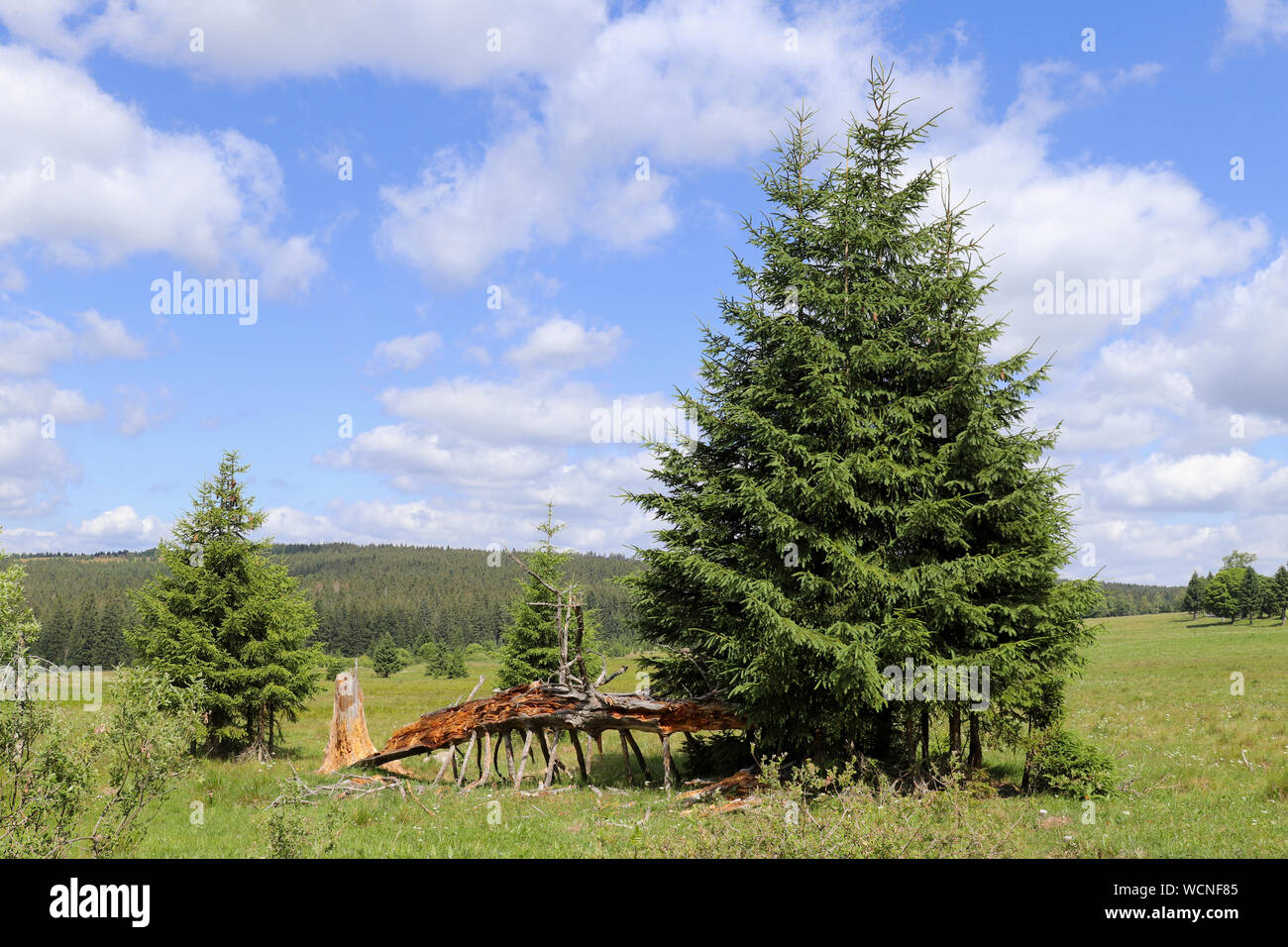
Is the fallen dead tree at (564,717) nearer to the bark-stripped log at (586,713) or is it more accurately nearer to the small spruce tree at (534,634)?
the bark-stripped log at (586,713)

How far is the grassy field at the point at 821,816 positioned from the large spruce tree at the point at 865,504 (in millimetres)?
2439

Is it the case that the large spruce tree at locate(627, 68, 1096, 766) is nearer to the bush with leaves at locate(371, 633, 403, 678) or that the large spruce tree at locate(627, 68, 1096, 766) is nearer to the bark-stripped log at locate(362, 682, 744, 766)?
the bark-stripped log at locate(362, 682, 744, 766)

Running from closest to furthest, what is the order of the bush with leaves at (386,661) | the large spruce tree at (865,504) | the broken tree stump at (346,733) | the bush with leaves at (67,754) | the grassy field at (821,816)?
the bush with leaves at (67,754) < the grassy field at (821,816) < the large spruce tree at (865,504) < the broken tree stump at (346,733) < the bush with leaves at (386,661)

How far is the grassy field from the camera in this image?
8484mm

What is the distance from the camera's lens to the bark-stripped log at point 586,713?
16.6m

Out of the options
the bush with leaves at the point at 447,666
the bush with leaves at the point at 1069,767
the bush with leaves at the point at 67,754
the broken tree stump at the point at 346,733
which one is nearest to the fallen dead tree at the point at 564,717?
the broken tree stump at the point at 346,733

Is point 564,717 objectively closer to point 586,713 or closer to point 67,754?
point 586,713

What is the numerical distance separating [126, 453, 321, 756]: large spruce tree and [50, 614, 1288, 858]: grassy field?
2.36 metres

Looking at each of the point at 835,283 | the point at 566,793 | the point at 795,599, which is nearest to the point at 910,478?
the point at 795,599

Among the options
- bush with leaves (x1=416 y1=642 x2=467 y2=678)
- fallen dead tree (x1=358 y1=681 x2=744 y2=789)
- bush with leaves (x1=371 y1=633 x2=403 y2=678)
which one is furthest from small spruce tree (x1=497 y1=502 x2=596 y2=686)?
bush with leaves (x1=371 y1=633 x2=403 y2=678)

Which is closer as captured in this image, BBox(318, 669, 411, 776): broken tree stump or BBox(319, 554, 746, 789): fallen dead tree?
BBox(319, 554, 746, 789): fallen dead tree

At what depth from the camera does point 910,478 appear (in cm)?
1508

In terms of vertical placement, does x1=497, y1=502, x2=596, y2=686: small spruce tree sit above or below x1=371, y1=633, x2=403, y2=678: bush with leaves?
above
